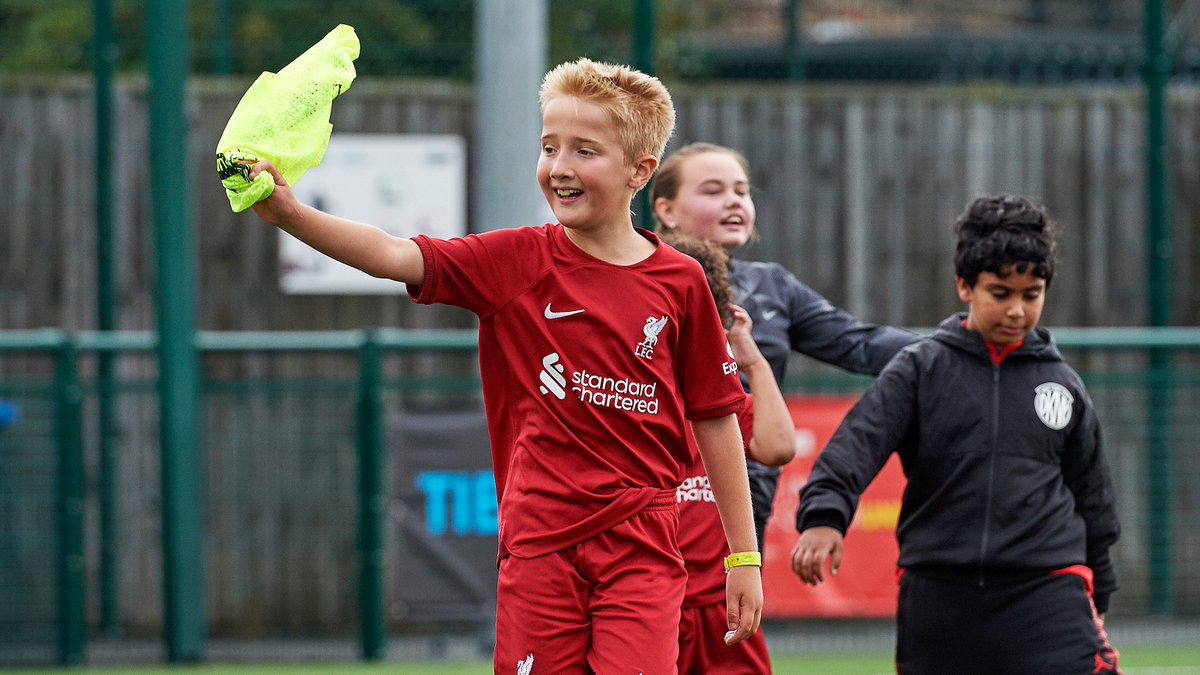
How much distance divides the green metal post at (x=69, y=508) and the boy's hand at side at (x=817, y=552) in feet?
18.0

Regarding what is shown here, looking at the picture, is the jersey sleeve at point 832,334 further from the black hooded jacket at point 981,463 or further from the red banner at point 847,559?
the red banner at point 847,559

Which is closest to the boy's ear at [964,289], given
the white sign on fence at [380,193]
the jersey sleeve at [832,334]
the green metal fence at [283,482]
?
the jersey sleeve at [832,334]

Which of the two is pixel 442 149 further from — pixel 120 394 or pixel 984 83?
pixel 984 83

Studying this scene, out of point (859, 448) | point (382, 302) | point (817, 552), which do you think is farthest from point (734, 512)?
point (382, 302)

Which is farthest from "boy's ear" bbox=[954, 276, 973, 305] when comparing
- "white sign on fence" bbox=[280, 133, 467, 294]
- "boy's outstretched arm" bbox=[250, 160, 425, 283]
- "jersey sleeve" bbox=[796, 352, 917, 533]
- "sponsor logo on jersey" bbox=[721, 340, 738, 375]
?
"white sign on fence" bbox=[280, 133, 467, 294]

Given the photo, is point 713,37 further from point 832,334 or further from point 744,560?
point 744,560

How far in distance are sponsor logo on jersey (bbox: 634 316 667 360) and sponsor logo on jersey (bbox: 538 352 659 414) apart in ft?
0.20

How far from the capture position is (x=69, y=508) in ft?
28.3

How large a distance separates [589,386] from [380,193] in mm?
6790

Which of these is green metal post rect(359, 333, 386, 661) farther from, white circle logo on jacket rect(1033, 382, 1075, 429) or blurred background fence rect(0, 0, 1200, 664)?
white circle logo on jacket rect(1033, 382, 1075, 429)

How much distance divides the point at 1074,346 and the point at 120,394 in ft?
17.3

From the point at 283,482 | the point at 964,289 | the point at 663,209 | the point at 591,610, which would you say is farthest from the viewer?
the point at 283,482

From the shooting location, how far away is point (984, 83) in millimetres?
11562

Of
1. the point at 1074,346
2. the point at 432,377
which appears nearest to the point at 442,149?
the point at 432,377
